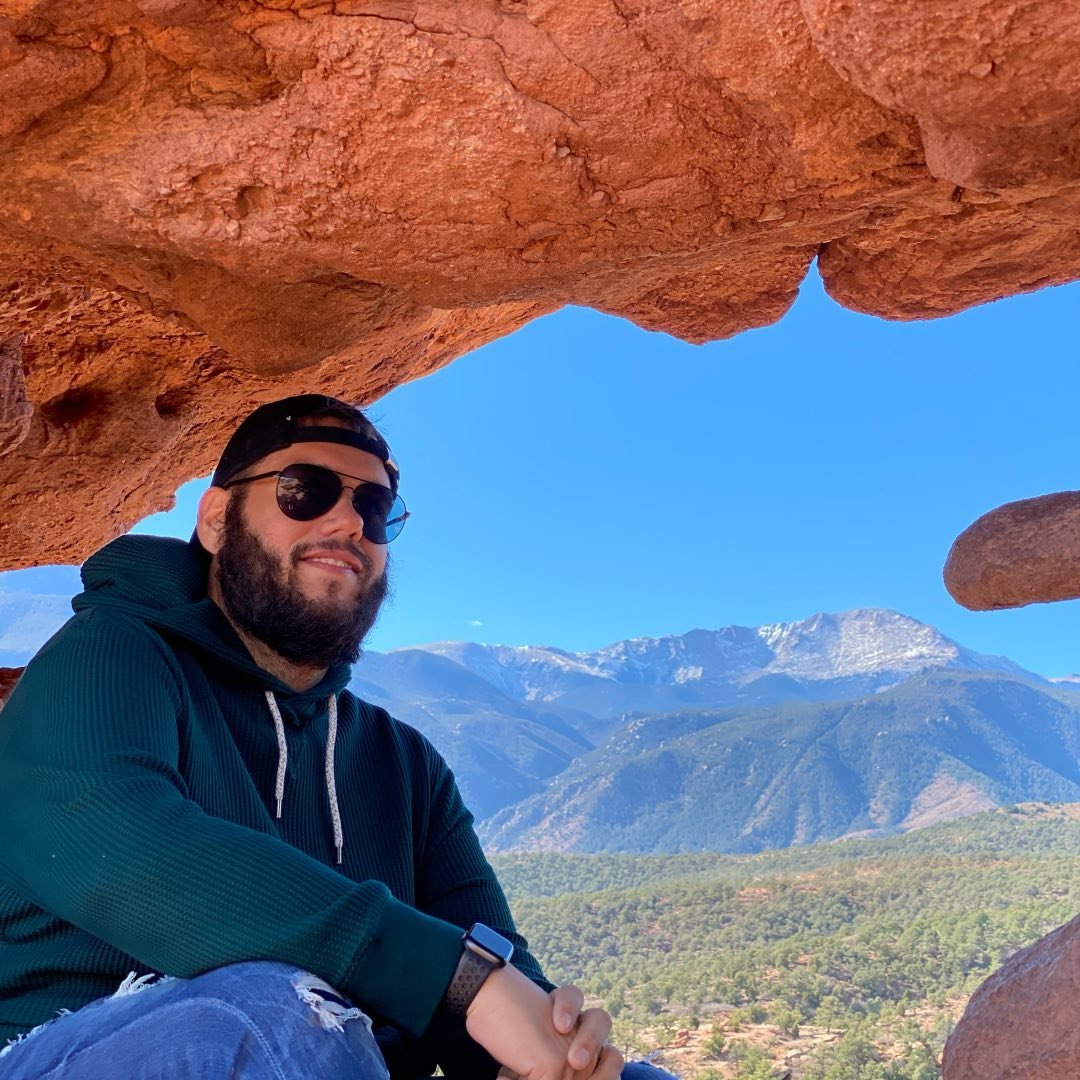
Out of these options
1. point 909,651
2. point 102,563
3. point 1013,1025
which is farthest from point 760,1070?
point 909,651

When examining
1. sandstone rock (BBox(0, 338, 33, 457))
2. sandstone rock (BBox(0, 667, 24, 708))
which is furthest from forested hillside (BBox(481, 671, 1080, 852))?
sandstone rock (BBox(0, 338, 33, 457))

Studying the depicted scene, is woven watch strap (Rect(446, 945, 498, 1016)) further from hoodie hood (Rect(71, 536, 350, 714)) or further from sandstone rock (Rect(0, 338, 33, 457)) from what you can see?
sandstone rock (Rect(0, 338, 33, 457))

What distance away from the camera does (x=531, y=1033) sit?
192cm

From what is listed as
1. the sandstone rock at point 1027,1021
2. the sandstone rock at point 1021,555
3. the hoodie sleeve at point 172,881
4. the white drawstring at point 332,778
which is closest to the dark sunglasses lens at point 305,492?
the white drawstring at point 332,778

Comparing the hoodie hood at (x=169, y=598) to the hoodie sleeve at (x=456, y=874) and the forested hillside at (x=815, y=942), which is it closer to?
the hoodie sleeve at (x=456, y=874)

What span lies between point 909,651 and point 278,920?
9393 centimetres

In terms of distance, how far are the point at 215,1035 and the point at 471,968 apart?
0.48 m

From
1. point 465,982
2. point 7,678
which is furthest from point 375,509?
point 7,678

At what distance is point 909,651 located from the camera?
294 ft

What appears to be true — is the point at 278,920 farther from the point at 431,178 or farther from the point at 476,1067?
the point at 431,178

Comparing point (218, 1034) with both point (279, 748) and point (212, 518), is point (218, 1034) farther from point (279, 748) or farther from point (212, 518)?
point (212, 518)

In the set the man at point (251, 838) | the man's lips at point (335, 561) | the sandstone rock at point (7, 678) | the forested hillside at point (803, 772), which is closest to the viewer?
the man at point (251, 838)

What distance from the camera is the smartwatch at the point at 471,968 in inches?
76.7

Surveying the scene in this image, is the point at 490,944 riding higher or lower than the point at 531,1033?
higher
